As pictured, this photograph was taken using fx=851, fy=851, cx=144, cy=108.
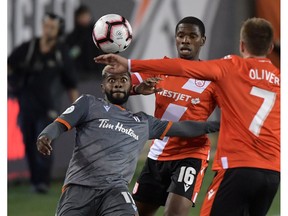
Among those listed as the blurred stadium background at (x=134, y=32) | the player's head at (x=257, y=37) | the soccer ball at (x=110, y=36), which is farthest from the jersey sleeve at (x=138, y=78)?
the blurred stadium background at (x=134, y=32)

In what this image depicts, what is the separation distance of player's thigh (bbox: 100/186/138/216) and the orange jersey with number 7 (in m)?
0.73

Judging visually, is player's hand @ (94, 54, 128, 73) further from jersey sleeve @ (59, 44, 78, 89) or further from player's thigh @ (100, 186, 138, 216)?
jersey sleeve @ (59, 44, 78, 89)

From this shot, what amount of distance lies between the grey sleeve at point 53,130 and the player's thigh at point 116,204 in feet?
1.92

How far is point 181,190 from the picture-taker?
716 cm

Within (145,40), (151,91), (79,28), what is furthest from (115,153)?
(145,40)

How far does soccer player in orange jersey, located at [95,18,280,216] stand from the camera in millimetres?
6207

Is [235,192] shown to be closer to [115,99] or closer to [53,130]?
[115,99]

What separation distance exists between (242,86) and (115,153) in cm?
112

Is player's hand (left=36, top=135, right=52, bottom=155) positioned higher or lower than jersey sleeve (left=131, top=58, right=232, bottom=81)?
lower

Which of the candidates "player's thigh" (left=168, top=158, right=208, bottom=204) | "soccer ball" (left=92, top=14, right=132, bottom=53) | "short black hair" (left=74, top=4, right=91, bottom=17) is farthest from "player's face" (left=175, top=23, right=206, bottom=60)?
"short black hair" (left=74, top=4, right=91, bottom=17)

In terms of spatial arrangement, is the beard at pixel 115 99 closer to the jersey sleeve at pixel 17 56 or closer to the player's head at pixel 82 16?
the jersey sleeve at pixel 17 56

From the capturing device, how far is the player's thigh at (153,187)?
24.3ft

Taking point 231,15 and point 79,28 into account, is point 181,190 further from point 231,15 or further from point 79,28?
point 231,15

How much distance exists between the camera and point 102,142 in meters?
6.58
